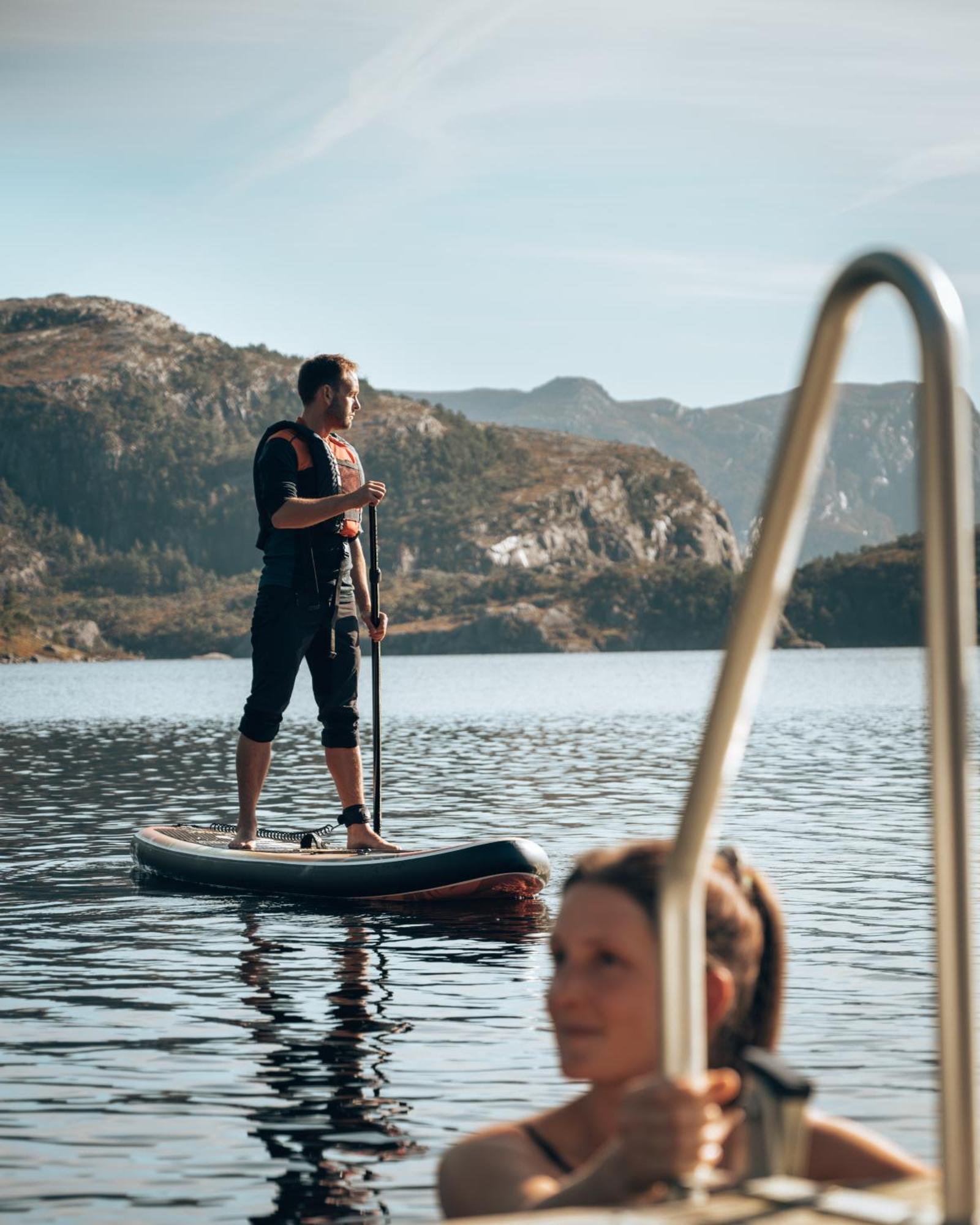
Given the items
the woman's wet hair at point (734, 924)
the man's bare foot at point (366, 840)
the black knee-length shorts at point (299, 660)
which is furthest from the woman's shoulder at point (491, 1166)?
the man's bare foot at point (366, 840)

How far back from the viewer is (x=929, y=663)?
5.97ft

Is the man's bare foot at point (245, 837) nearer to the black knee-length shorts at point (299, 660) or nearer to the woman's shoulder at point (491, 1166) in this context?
the black knee-length shorts at point (299, 660)

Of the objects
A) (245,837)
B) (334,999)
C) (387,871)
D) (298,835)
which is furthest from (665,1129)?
(298,835)

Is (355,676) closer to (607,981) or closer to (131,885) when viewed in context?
(131,885)

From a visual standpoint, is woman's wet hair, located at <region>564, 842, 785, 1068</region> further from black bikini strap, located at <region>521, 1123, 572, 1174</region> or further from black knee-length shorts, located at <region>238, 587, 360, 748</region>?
black knee-length shorts, located at <region>238, 587, 360, 748</region>

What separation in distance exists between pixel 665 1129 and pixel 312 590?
29.8ft

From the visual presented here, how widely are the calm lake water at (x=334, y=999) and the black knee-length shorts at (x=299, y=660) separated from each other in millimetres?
1181

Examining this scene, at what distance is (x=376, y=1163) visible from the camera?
541 cm

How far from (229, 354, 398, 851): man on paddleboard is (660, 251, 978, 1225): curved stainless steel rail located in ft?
29.1

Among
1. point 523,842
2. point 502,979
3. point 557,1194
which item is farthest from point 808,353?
point 523,842

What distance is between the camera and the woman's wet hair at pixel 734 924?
8.57 ft

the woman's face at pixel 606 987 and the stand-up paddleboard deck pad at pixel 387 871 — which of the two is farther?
the stand-up paddleboard deck pad at pixel 387 871

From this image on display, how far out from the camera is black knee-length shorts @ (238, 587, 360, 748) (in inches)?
437

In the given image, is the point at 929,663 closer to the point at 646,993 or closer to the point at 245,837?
the point at 646,993
